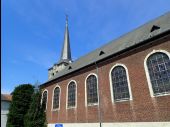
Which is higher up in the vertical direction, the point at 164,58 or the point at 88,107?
the point at 164,58

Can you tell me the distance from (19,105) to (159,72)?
60.1ft

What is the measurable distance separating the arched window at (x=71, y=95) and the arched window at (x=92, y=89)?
212 centimetres

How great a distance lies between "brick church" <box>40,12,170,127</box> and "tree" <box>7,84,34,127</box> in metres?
5.21

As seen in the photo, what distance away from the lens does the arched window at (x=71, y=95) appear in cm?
1672

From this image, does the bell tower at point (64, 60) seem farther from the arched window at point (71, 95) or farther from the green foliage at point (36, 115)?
the arched window at point (71, 95)

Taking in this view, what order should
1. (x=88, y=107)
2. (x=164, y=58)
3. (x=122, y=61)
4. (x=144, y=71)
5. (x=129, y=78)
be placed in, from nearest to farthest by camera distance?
(x=164, y=58), (x=144, y=71), (x=129, y=78), (x=122, y=61), (x=88, y=107)

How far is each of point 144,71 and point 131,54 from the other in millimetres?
1900

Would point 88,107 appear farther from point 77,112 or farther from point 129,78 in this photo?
point 129,78

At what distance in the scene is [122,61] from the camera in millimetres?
13258

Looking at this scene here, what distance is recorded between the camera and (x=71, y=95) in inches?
679

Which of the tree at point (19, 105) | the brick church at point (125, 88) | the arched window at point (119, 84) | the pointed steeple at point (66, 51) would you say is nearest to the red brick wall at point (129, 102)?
the brick church at point (125, 88)

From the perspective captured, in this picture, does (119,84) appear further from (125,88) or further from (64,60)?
(64,60)

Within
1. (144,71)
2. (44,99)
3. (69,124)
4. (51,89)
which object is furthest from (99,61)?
(44,99)

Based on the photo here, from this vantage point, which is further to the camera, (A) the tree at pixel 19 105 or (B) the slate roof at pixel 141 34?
(A) the tree at pixel 19 105
